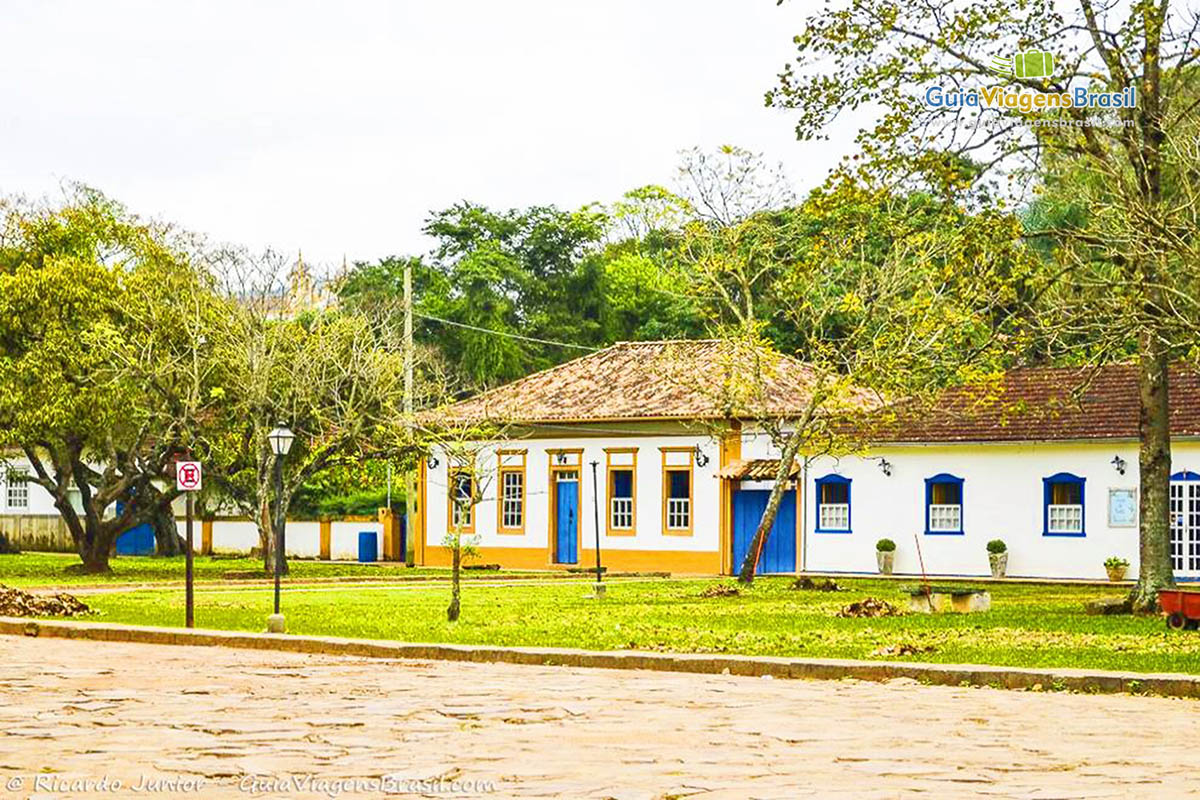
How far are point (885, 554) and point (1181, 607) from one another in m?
19.3

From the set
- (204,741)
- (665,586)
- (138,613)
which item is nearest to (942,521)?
(665,586)

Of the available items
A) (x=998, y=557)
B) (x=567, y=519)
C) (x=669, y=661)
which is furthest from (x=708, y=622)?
(x=567, y=519)

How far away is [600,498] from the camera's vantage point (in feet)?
152

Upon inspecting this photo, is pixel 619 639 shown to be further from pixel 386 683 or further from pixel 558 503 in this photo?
pixel 558 503

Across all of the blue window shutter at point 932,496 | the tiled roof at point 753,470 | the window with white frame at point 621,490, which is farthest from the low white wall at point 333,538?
Answer: the blue window shutter at point 932,496

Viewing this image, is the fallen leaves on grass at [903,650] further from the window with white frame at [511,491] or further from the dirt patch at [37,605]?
the window with white frame at [511,491]

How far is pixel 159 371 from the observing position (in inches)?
1521

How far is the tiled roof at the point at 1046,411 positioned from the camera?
3784 centimetres

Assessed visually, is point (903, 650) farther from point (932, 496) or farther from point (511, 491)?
point (511, 491)

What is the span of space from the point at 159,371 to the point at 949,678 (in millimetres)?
25426

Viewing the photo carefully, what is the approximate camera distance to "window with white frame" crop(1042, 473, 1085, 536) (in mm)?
38656

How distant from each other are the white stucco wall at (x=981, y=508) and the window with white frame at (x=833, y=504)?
0.14 meters

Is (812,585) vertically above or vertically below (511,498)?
below

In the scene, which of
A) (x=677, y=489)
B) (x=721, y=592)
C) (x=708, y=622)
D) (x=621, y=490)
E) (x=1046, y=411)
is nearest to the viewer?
(x=708, y=622)
